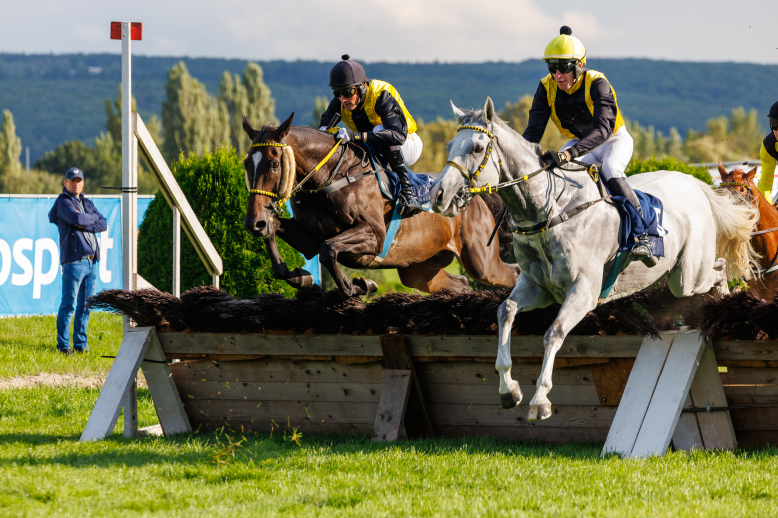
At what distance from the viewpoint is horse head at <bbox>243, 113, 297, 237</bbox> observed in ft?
17.5

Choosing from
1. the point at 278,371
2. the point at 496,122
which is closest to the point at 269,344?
the point at 278,371

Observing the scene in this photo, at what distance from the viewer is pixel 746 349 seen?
15.7 feet

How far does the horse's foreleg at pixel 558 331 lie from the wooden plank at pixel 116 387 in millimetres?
3039

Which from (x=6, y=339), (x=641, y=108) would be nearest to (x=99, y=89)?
(x=641, y=108)

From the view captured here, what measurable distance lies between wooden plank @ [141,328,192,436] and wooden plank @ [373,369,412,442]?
156cm

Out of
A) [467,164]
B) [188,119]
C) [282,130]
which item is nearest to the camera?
[467,164]

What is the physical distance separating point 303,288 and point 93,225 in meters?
4.77

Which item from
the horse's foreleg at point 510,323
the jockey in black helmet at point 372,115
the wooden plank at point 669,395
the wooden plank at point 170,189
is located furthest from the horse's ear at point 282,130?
the wooden plank at point 669,395

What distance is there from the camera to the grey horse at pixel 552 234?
173 inches

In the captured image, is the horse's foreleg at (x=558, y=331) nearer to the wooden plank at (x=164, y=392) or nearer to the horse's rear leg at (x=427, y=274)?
the horse's rear leg at (x=427, y=274)

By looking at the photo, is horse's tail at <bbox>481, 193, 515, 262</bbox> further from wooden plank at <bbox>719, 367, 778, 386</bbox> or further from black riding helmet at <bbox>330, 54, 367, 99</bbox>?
wooden plank at <bbox>719, 367, 778, 386</bbox>

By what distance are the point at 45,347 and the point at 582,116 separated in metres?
7.42

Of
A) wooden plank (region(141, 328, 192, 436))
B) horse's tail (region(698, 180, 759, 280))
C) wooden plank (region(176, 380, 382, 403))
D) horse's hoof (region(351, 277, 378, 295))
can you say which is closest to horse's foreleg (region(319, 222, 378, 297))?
horse's hoof (region(351, 277, 378, 295))

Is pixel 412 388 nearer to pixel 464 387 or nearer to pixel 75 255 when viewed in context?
pixel 464 387
